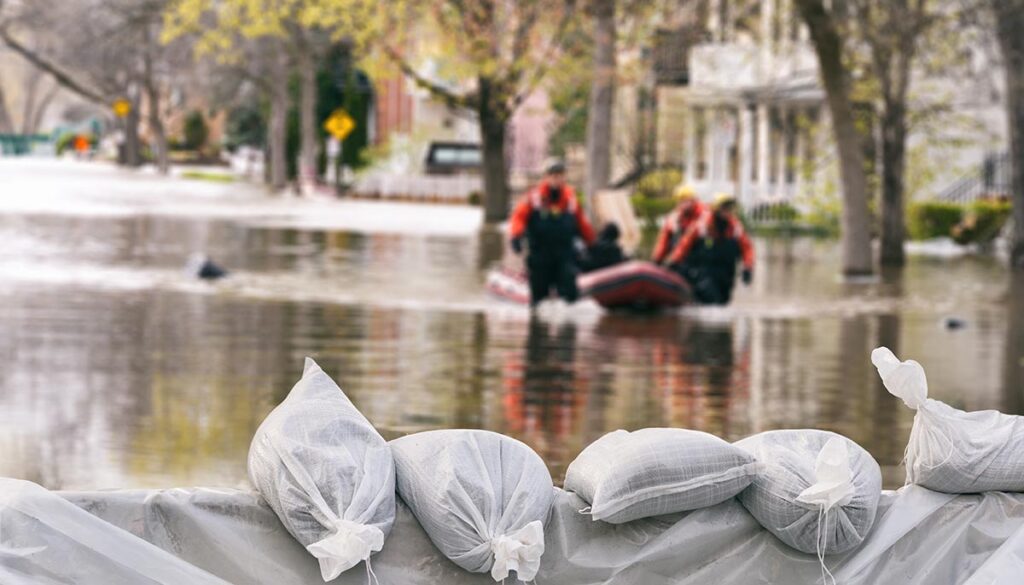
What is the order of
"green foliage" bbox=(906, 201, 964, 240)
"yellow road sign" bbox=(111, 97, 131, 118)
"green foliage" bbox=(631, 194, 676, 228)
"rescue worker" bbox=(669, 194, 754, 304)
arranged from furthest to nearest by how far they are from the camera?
"yellow road sign" bbox=(111, 97, 131, 118)
"green foliage" bbox=(631, 194, 676, 228)
"green foliage" bbox=(906, 201, 964, 240)
"rescue worker" bbox=(669, 194, 754, 304)

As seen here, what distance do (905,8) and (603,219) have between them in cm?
608

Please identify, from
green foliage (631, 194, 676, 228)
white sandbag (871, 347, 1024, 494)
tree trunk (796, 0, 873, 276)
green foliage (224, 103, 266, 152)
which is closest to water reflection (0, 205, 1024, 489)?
tree trunk (796, 0, 873, 276)

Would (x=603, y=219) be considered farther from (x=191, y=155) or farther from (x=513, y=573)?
(x=191, y=155)

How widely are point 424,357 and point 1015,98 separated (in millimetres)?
18048

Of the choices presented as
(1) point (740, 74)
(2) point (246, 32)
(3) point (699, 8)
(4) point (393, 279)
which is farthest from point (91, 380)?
(1) point (740, 74)

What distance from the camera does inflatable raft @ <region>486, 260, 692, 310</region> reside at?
2161cm

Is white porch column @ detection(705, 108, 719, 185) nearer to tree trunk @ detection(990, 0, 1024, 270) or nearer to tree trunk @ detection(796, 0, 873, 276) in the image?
tree trunk @ detection(990, 0, 1024, 270)

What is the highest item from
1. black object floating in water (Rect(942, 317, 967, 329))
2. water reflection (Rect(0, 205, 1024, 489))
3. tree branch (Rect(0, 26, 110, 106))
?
tree branch (Rect(0, 26, 110, 106))

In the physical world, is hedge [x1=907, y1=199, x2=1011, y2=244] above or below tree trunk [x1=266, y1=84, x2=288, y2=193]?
below

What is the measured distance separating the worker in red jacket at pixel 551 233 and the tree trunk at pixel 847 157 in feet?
25.5

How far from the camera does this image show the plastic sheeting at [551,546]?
15.4ft

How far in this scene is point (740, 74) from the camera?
4841 cm

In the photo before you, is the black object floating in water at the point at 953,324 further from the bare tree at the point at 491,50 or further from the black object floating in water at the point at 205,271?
the bare tree at the point at 491,50

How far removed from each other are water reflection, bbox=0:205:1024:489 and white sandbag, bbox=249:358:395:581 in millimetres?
4558
